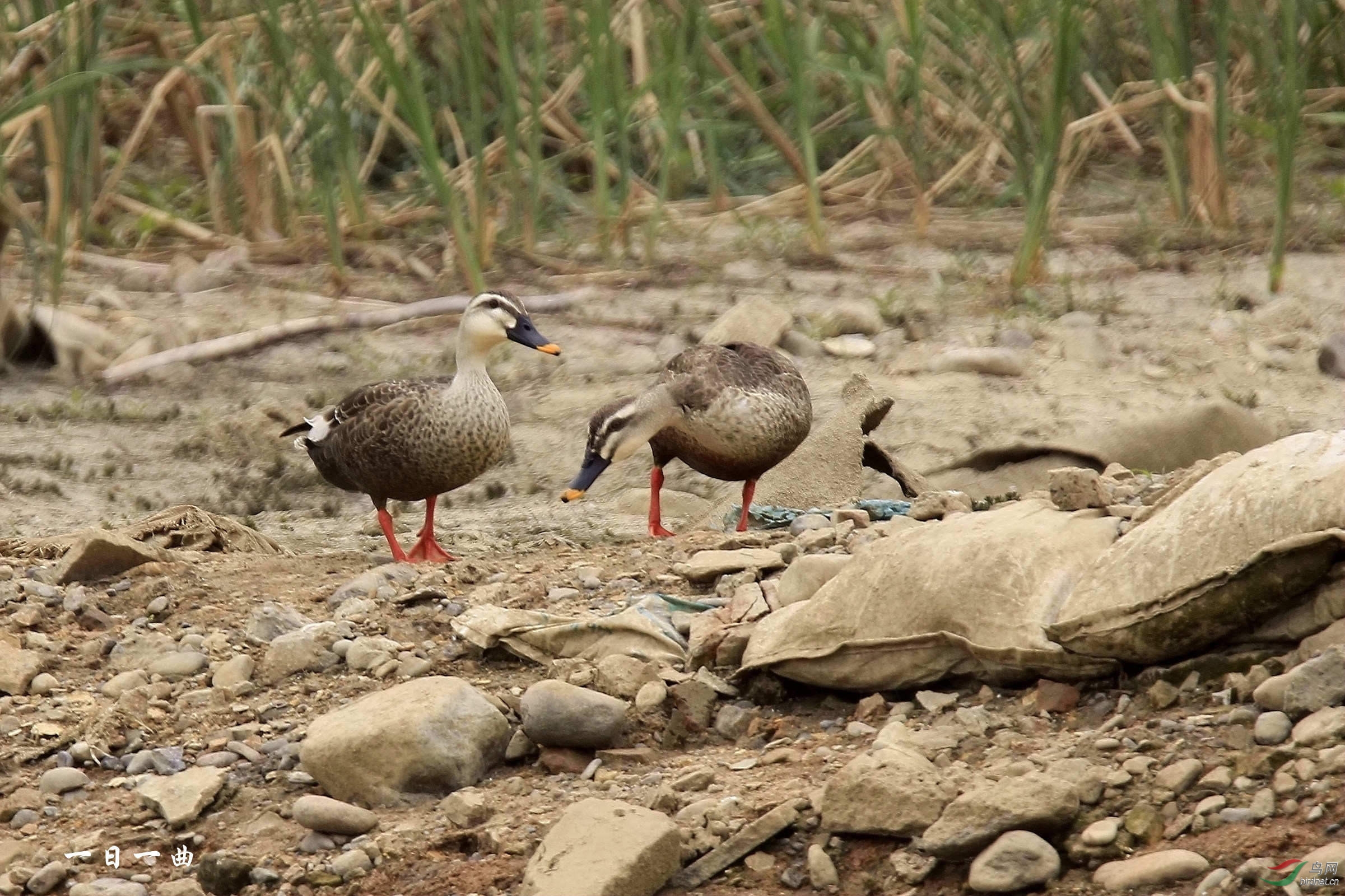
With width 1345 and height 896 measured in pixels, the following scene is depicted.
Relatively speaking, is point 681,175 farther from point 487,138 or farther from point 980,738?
point 980,738

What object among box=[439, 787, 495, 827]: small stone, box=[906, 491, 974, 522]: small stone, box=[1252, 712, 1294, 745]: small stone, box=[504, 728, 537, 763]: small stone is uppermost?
box=[1252, 712, 1294, 745]: small stone

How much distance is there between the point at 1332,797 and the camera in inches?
109

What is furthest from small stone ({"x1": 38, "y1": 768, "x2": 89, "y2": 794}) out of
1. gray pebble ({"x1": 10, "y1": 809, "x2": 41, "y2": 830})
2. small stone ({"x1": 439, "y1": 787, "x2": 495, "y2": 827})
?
small stone ({"x1": 439, "y1": 787, "x2": 495, "y2": 827})

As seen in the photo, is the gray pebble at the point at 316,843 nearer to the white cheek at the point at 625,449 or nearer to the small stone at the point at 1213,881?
the small stone at the point at 1213,881

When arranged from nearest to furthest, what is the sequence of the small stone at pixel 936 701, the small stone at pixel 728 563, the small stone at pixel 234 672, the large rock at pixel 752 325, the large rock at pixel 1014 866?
the large rock at pixel 1014 866, the small stone at pixel 936 701, the small stone at pixel 234 672, the small stone at pixel 728 563, the large rock at pixel 752 325

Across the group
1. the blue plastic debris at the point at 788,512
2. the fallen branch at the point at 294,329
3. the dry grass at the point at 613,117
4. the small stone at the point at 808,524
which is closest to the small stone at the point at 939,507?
the blue plastic debris at the point at 788,512

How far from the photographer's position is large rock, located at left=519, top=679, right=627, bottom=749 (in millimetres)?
3604

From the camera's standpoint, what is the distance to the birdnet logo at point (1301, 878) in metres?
2.54

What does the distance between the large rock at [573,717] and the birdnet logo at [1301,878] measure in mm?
1387

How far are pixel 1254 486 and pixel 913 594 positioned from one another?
0.68m

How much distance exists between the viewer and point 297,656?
4266 millimetres

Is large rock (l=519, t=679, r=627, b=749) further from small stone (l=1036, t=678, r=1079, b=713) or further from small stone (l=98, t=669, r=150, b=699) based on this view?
small stone (l=98, t=669, r=150, b=699)

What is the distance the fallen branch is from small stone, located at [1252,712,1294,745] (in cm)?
502

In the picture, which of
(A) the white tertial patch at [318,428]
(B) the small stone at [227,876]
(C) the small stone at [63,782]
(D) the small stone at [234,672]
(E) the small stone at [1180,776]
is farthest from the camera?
(A) the white tertial patch at [318,428]
